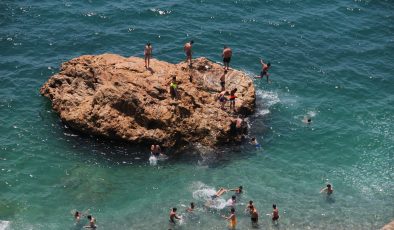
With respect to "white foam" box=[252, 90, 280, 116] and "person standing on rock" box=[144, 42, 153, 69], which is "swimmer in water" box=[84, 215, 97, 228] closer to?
"person standing on rock" box=[144, 42, 153, 69]

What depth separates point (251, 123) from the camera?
4216cm

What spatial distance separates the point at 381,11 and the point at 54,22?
4015 centimetres

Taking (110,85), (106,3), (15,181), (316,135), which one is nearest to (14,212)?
(15,181)

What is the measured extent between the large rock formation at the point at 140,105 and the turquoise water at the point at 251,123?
147 cm

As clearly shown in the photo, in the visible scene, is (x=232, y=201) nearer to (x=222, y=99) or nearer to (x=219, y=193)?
(x=219, y=193)

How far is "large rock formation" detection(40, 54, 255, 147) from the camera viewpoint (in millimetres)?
37812

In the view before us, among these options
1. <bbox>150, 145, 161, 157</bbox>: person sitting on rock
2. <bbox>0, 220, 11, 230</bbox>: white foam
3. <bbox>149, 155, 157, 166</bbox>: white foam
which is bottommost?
<bbox>0, 220, 11, 230</bbox>: white foam

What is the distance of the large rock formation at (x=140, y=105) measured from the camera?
124 feet

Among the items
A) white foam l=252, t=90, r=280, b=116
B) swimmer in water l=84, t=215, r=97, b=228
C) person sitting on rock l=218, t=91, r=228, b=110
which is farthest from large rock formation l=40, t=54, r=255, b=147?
swimmer in water l=84, t=215, r=97, b=228

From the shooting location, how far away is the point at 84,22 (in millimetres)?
57938

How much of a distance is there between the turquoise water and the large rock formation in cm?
147

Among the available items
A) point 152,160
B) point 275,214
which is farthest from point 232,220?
point 152,160

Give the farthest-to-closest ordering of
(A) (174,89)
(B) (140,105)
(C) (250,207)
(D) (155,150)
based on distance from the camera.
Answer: (A) (174,89), (B) (140,105), (D) (155,150), (C) (250,207)

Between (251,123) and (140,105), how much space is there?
9.86 metres
